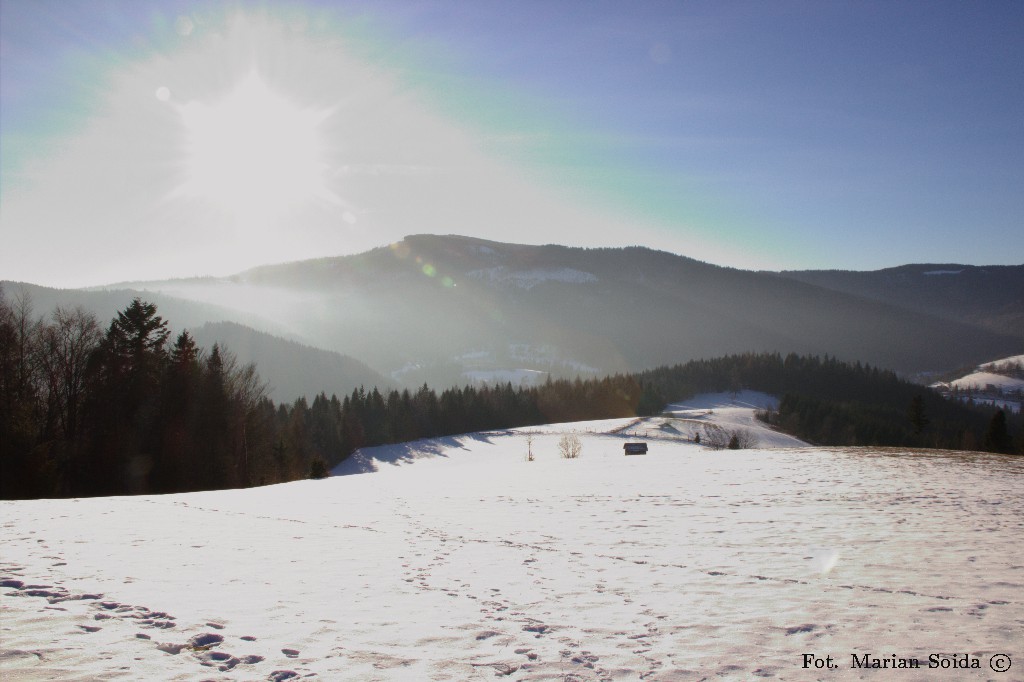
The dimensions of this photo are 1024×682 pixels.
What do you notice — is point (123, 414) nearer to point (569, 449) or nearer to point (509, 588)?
point (509, 588)

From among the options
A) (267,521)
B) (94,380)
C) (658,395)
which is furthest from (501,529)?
(658,395)

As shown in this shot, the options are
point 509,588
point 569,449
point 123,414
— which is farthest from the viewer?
point 569,449

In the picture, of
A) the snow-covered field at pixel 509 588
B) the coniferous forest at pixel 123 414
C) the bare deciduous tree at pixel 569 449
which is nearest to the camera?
the snow-covered field at pixel 509 588

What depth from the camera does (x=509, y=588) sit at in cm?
966

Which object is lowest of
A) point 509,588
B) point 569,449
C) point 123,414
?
point 569,449

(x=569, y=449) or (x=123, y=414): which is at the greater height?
(x=123, y=414)

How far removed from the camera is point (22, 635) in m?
6.67

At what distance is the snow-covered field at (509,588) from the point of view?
6613 mm

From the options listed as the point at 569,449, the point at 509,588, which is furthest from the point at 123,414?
the point at 569,449

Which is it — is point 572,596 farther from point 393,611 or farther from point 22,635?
point 22,635

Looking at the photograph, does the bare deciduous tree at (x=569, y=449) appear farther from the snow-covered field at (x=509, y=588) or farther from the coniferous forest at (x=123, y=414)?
the snow-covered field at (x=509, y=588)

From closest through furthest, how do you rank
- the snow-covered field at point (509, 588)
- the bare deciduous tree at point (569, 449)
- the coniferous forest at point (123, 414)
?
1. the snow-covered field at point (509, 588)
2. the coniferous forest at point (123, 414)
3. the bare deciduous tree at point (569, 449)

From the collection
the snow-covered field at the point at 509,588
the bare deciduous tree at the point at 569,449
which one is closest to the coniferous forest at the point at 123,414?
the snow-covered field at the point at 509,588

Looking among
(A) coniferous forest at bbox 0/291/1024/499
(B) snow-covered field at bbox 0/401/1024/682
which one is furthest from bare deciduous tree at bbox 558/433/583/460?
(B) snow-covered field at bbox 0/401/1024/682
